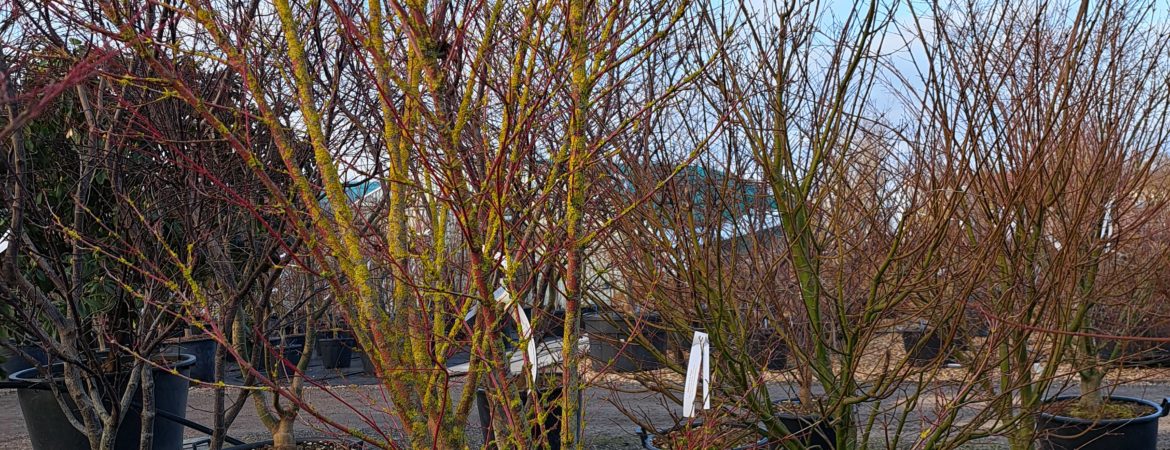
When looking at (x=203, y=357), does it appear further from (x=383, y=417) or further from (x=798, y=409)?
(x=798, y=409)

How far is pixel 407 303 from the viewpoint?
1.67 m

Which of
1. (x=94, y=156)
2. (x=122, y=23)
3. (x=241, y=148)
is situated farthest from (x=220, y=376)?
(x=241, y=148)

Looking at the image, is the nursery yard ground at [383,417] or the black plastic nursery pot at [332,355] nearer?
the nursery yard ground at [383,417]

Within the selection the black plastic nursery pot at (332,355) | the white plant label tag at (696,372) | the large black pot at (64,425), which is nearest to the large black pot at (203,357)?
the black plastic nursery pot at (332,355)

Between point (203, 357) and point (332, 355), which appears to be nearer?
point (203, 357)

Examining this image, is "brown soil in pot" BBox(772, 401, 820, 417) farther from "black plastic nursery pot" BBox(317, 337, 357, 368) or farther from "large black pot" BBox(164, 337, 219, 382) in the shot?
"black plastic nursery pot" BBox(317, 337, 357, 368)

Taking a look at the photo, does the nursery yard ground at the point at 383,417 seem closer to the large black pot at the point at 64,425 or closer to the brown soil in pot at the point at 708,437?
the large black pot at the point at 64,425

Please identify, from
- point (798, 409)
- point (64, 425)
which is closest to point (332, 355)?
point (64, 425)

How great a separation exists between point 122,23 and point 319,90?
5.90ft

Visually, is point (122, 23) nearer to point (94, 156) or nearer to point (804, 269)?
point (94, 156)

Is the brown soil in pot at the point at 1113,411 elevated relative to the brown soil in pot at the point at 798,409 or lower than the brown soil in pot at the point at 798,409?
lower

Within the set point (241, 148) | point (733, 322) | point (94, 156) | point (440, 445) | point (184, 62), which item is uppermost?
point (184, 62)

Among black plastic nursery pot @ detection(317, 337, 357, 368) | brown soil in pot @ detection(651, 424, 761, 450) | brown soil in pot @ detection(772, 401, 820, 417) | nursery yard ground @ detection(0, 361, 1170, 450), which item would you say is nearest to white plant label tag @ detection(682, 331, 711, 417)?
brown soil in pot @ detection(651, 424, 761, 450)

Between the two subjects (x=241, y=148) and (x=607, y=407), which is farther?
(x=607, y=407)
